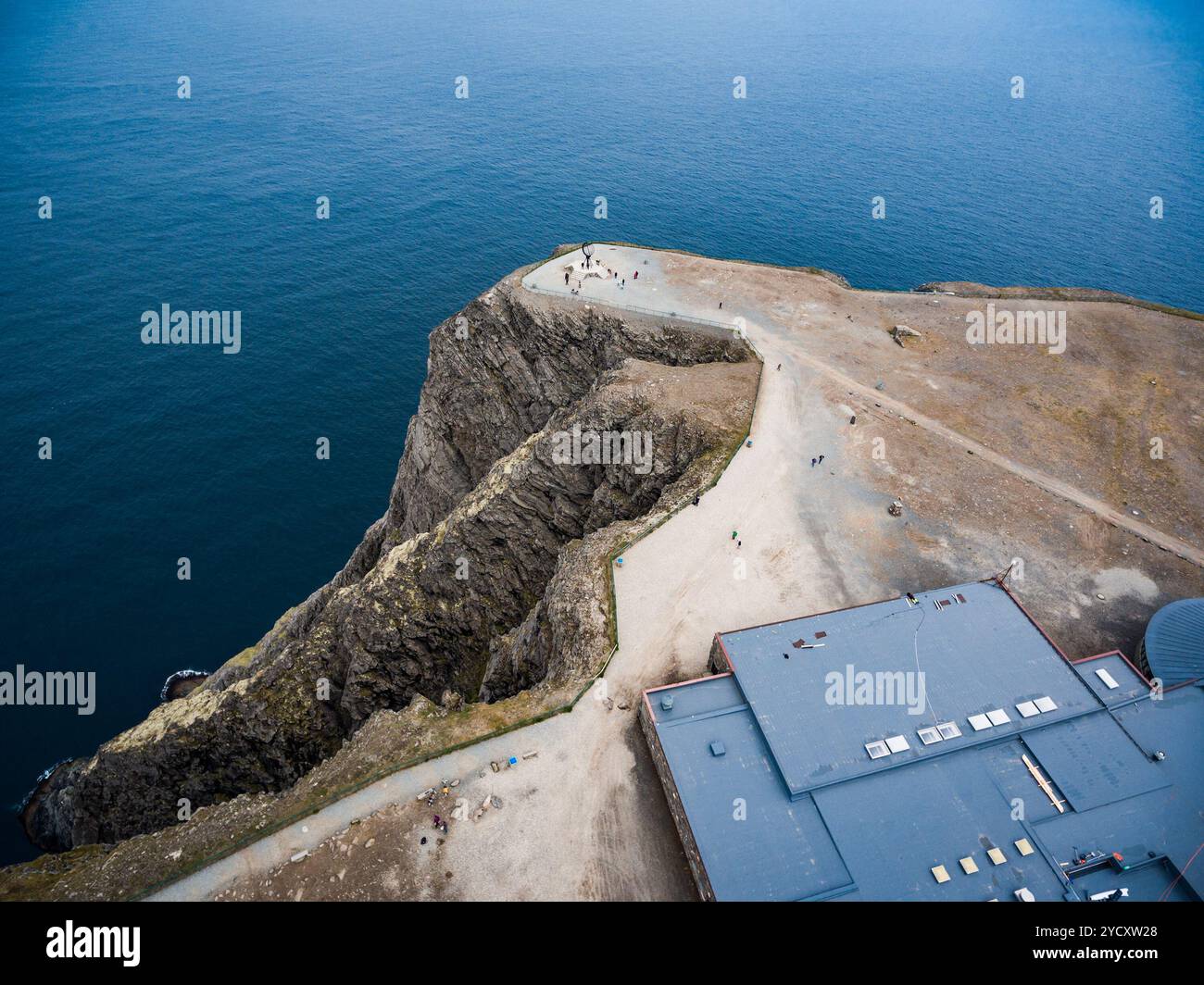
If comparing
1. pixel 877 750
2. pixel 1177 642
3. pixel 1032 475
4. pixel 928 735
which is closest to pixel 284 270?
pixel 1032 475

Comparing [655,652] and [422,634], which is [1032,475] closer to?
[655,652]

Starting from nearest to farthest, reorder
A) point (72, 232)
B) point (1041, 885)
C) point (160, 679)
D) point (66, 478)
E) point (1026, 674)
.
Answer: point (1041, 885), point (1026, 674), point (160, 679), point (66, 478), point (72, 232)

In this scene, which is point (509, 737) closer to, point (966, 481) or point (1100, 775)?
point (1100, 775)

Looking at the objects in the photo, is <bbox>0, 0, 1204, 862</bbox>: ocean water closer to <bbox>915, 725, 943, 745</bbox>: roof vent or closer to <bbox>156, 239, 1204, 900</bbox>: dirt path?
<bbox>156, 239, 1204, 900</bbox>: dirt path

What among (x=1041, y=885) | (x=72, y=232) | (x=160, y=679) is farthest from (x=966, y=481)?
(x=72, y=232)

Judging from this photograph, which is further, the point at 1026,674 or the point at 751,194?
the point at 751,194

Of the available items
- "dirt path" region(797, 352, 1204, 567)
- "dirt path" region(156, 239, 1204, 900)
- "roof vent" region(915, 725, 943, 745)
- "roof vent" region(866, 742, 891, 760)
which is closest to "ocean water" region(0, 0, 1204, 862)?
"dirt path" region(156, 239, 1204, 900)

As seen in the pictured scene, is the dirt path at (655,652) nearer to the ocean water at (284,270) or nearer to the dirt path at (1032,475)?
the dirt path at (1032,475)

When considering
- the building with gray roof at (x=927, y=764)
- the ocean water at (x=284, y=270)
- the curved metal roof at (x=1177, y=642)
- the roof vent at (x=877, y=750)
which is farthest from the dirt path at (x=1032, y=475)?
the ocean water at (x=284, y=270)
